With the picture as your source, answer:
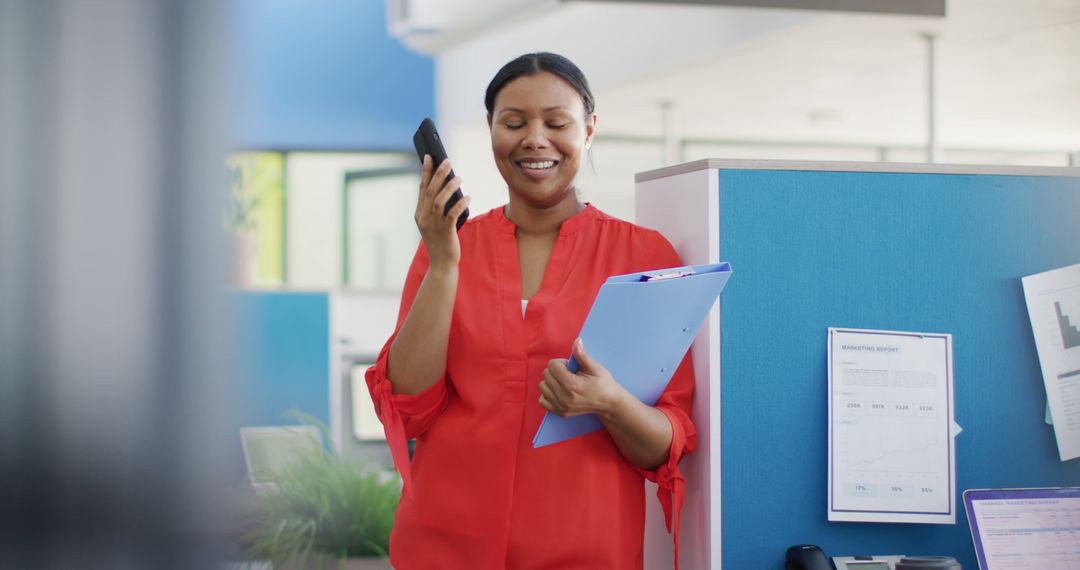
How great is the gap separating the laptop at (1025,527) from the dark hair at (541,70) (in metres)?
0.77

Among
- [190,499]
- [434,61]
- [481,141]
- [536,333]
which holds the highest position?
[434,61]

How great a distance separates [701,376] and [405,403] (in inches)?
16.8

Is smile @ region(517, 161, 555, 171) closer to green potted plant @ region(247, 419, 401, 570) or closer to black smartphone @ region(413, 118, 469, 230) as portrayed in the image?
black smartphone @ region(413, 118, 469, 230)

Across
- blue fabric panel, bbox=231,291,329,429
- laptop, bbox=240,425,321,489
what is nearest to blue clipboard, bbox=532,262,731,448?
laptop, bbox=240,425,321,489

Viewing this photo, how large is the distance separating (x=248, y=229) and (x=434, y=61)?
3.16 meters

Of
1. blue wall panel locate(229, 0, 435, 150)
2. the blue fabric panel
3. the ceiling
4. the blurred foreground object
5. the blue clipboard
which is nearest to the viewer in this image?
the blue clipboard

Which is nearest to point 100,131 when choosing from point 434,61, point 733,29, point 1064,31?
point 733,29

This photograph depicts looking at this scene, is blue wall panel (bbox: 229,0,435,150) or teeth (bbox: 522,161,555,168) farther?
blue wall panel (bbox: 229,0,435,150)

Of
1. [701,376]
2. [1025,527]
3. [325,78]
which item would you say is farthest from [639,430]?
[325,78]

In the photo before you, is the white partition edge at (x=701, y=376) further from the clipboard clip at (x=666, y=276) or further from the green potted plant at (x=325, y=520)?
the green potted plant at (x=325, y=520)

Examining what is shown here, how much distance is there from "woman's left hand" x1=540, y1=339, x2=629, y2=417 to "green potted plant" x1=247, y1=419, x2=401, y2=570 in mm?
1479

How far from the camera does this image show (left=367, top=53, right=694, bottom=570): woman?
1.38m

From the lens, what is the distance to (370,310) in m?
5.56

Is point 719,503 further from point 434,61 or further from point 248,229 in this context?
point 434,61
